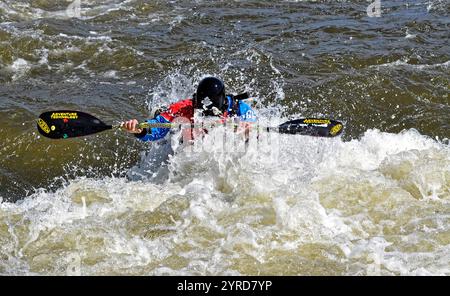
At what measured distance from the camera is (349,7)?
1384cm

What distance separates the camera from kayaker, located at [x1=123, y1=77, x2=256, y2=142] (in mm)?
7043

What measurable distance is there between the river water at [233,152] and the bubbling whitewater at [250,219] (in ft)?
0.06

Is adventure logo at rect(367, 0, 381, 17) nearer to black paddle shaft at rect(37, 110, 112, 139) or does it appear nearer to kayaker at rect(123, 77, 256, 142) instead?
kayaker at rect(123, 77, 256, 142)

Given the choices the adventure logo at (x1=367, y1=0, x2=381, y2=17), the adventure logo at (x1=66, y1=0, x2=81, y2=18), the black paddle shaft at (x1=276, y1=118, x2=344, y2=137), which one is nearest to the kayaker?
the black paddle shaft at (x1=276, y1=118, x2=344, y2=137)

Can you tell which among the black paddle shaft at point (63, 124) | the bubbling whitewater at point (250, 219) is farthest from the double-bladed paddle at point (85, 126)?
the bubbling whitewater at point (250, 219)

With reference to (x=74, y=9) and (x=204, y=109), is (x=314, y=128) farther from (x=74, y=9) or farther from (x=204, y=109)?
(x=74, y=9)

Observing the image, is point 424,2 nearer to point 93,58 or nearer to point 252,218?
point 93,58

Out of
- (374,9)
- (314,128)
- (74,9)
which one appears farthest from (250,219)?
(74,9)

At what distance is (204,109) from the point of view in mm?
7141

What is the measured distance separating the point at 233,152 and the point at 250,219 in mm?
1223

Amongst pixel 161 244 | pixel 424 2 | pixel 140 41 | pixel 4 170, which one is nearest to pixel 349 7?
pixel 424 2
